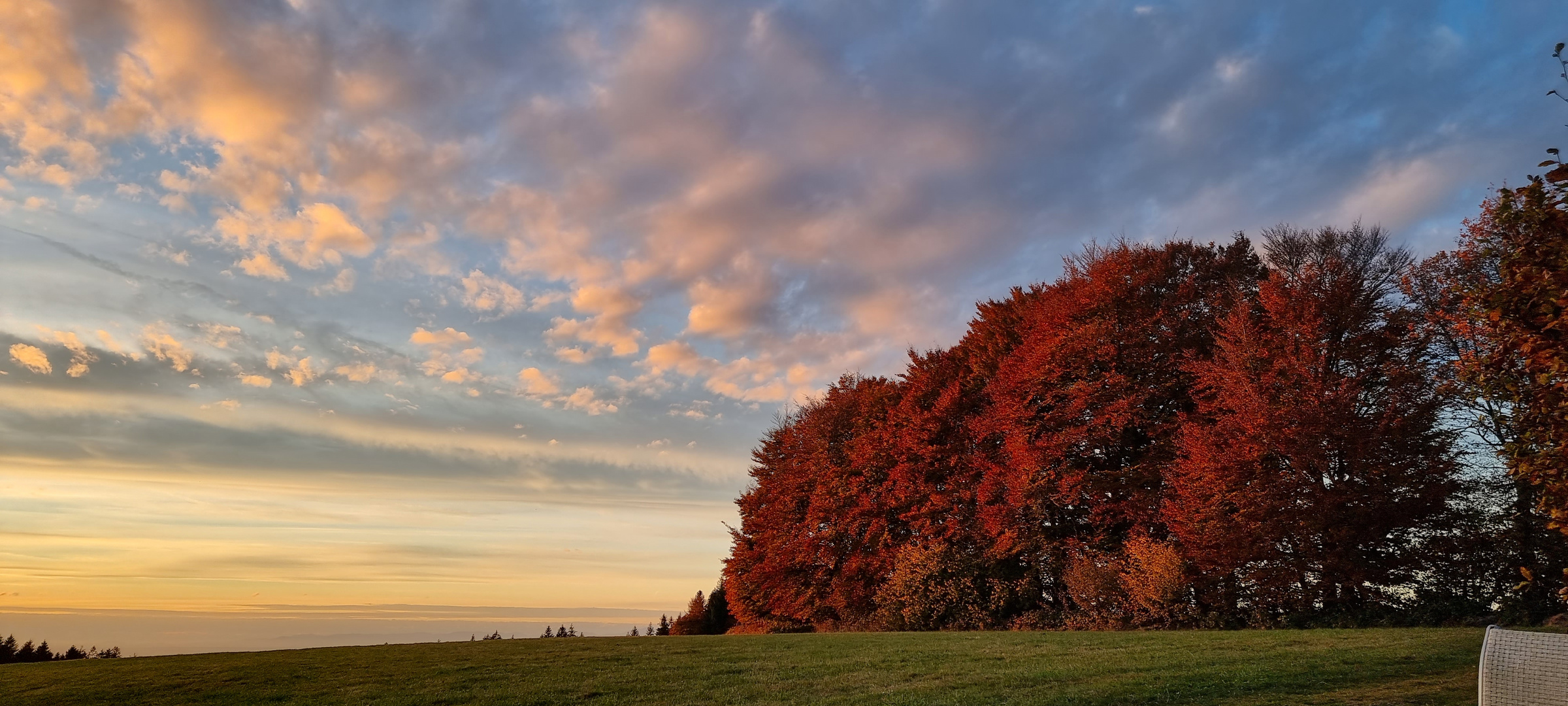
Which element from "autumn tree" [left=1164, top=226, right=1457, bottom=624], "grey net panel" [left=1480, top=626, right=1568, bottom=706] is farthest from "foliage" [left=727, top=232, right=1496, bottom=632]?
"grey net panel" [left=1480, top=626, right=1568, bottom=706]

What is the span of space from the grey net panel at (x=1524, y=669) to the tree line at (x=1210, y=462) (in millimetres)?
11580

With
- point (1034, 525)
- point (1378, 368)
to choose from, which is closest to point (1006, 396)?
point (1034, 525)

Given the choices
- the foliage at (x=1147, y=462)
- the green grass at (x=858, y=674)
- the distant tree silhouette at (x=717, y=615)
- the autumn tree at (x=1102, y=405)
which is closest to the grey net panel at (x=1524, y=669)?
the green grass at (x=858, y=674)

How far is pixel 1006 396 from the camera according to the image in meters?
33.8

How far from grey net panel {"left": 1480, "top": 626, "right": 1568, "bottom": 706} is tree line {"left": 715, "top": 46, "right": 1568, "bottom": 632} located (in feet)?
38.0

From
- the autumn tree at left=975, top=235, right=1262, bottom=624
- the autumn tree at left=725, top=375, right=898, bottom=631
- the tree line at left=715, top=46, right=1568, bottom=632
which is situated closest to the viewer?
the tree line at left=715, top=46, right=1568, bottom=632

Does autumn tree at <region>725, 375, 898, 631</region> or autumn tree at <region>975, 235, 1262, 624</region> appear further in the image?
autumn tree at <region>725, 375, 898, 631</region>

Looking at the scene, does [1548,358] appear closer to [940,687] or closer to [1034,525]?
[940,687]

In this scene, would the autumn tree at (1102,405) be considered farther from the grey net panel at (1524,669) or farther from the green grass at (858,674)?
the grey net panel at (1524,669)

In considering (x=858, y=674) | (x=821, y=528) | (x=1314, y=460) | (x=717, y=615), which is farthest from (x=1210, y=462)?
(x=717, y=615)

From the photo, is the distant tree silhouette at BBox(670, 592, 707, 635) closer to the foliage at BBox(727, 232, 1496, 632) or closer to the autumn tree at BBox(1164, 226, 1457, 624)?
the foliage at BBox(727, 232, 1496, 632)

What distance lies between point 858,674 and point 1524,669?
10742 millimetres

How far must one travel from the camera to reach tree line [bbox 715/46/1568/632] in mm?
24141

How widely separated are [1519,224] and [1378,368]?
2137 cm
